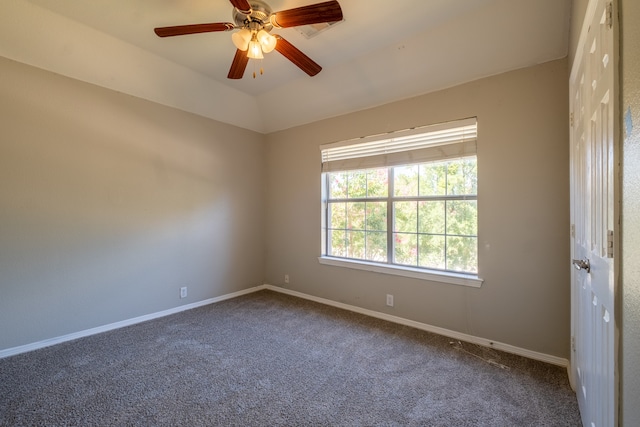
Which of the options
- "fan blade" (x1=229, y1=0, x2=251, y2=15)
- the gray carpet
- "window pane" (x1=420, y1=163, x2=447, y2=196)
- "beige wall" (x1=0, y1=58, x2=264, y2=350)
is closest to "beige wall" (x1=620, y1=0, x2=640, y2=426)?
the gray carpet

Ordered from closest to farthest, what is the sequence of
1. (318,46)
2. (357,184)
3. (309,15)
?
(309,15) → (318,46) → (357,184)

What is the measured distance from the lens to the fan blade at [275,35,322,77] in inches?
74.1

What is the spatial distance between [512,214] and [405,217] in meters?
1.01

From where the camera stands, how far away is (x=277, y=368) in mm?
2137

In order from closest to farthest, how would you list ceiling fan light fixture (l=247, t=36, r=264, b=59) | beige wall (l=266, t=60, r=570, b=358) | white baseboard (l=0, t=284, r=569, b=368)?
ceiling fan light fixture (l=247, t=36, r=264, b=59)
beige wall (l=266, t=60, r=570, b=358)
white baseboard (l=0, t=284, r=569, b=368)

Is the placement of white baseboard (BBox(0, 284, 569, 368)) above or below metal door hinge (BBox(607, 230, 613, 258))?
below

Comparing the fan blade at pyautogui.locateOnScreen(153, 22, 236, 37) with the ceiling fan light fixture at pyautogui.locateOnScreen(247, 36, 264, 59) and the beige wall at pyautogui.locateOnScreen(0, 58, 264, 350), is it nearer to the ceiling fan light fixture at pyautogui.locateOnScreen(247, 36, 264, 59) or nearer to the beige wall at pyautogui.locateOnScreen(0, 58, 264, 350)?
the ceiling fan light fixture at pyautogui.locateOnScreen(247, 36, 264, 59)

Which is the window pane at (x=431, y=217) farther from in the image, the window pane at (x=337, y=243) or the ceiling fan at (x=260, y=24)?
the ceiling fan at (x=260, y=24)

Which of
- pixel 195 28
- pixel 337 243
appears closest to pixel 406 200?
pixel 337 243

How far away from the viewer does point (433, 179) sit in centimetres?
285

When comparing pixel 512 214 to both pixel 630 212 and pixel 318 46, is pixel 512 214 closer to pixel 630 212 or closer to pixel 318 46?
pixel 630 212

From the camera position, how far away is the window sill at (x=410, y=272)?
2.56m

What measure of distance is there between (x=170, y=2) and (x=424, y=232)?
304 cm

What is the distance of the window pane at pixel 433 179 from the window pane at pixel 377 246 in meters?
0.71
